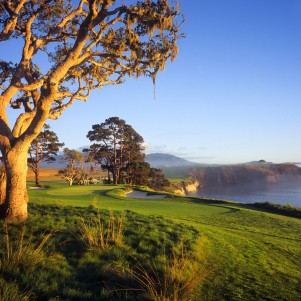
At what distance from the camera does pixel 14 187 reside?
973cm

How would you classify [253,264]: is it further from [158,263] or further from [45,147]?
[45,147]

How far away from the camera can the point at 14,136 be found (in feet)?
33.4

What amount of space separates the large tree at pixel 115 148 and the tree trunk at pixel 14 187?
47803 millimetres

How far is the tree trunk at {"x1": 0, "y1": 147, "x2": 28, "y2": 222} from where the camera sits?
379 inches

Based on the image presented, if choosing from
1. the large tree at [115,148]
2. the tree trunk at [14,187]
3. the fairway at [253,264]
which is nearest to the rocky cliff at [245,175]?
the large tree at [115,148]

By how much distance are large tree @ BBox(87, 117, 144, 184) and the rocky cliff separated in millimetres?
43178

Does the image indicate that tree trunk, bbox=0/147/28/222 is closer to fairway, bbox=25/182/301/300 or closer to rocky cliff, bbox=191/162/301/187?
fairway, bbox=25/182/301/300

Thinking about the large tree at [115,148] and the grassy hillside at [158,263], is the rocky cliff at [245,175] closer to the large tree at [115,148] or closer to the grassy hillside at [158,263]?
the large tree at [115,148]

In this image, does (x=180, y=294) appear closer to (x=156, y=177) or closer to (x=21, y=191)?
(x=21, y=191)

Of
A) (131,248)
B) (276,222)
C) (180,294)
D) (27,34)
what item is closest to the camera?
(180,294)

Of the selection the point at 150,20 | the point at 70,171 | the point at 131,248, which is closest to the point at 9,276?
the point at 131,248

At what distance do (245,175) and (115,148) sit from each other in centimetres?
6143

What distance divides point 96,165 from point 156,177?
509 inches

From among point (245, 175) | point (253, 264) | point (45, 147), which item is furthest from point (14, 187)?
point (245, 175)
